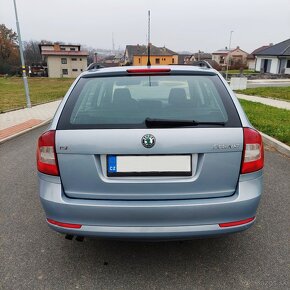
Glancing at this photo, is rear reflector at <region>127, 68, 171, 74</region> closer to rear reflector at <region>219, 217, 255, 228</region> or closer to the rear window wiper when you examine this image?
the rear window wiper

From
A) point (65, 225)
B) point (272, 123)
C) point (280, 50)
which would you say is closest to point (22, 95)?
point (272, 123)

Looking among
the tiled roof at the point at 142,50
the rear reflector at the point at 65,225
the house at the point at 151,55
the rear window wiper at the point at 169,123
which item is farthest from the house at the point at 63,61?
the rear window wiper at the point at 169,123

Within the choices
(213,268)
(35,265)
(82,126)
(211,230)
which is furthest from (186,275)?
(82,126)

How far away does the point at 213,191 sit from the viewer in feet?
7.30

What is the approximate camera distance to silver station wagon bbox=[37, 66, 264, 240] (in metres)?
2.16

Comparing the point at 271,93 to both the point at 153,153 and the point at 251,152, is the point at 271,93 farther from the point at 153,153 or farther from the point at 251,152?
the point at 153,153

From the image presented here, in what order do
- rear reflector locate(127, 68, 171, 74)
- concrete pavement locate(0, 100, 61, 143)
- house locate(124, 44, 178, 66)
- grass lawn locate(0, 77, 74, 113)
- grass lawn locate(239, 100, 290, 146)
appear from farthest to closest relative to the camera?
1. house locate(124, 44, 178, 66)
2. grass lawn locate(0, 77, 74, 113)
3. concrete pavement locate(0, 100, 61, 143)
4. grass lawn locate(239, 100, 290, 146)
5. rear reflector locate(127, 68, 171, 74)

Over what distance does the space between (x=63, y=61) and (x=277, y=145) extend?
6801 cm

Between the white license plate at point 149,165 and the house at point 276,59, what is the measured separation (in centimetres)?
4666

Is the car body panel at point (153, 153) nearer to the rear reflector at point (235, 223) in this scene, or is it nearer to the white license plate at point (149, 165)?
the white license plate at point (149, 165)

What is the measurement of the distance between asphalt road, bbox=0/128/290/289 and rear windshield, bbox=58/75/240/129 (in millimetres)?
1248

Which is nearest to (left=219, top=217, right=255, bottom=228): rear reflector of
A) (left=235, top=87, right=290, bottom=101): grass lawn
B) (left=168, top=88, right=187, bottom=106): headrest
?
(left=168, top=88, right=187, bottom=106): headrest

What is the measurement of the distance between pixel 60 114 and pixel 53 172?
456 mm

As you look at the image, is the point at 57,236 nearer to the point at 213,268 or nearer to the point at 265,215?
the point at 213,268
